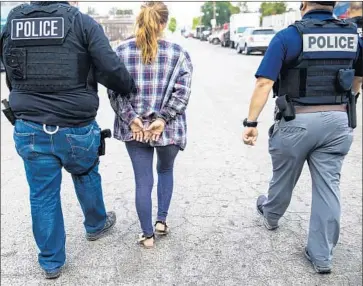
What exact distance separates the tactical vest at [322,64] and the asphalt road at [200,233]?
47.3 inches

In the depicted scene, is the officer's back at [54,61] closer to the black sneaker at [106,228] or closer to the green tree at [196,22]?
the black sneaker at [106,228]

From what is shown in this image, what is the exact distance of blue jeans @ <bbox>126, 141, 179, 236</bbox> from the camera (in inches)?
118

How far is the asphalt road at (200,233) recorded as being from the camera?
291cm

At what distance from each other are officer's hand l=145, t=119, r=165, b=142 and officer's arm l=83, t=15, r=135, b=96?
29 cm

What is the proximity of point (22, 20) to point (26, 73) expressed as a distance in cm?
32

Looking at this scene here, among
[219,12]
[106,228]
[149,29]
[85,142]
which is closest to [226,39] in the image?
[106,228]

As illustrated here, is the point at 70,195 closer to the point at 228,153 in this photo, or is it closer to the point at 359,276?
the point at 228,153

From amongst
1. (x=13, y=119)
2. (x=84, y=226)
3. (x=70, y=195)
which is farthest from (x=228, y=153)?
(x=13, y=119)

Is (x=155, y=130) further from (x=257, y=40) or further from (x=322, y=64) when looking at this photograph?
(x=257, y=40)

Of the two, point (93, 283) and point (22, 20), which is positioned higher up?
point (22, 20)

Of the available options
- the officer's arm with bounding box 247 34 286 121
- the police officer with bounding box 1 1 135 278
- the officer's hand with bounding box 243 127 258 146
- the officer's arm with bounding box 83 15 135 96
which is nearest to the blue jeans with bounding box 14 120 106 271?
the police officer with bounding box 1 1 135 278

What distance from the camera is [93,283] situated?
283 centimetres

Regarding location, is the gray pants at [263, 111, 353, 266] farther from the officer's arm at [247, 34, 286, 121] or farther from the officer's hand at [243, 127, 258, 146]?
the officer's arm at [247, 34, 286, 121]

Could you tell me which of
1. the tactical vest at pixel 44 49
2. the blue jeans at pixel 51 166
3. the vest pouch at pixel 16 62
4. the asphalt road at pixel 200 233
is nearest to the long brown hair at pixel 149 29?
the tactical vest at pixel 44 49
